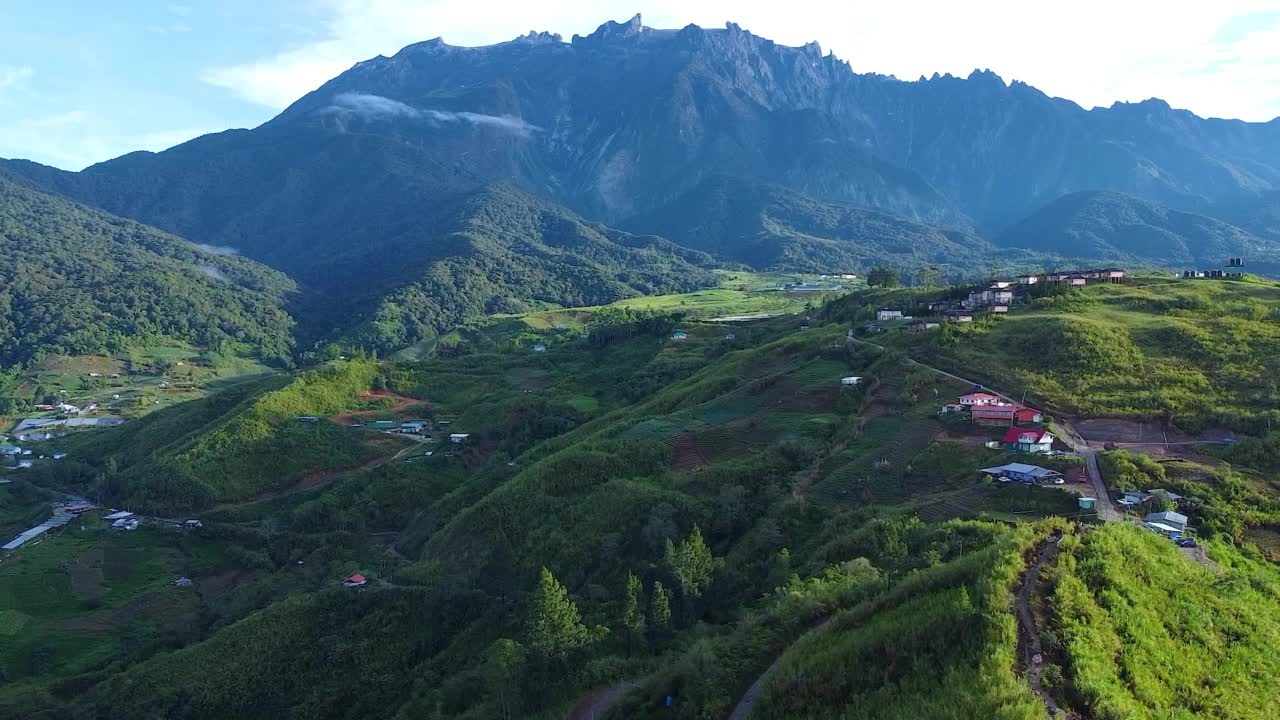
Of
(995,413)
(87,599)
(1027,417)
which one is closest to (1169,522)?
(1027,417)

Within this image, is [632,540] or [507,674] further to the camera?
[632,540]

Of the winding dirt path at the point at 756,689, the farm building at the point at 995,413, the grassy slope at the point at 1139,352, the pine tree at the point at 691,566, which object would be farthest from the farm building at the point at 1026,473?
the winding dirt path at the point at 756,689

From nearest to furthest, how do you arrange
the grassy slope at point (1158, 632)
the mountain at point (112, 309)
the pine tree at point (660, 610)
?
the grassy slope at point (1158, 632)
the pine tree at point (660, 610)
the mountain at point (112, 309)

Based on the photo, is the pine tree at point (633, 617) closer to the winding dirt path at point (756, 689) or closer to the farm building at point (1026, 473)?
the winding dirt path at point (756, 689)

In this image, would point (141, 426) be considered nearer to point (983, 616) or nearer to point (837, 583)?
point (837, 583)

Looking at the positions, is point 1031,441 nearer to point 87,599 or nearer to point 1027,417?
point 1027,417

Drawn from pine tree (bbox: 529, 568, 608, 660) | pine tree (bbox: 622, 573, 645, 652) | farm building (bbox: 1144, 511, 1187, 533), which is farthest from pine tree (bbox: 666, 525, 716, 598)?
farm building (bbox: 1144, 511, 1187, 533)

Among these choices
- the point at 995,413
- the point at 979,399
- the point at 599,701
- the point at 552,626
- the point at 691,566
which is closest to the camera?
the point at 599,701
